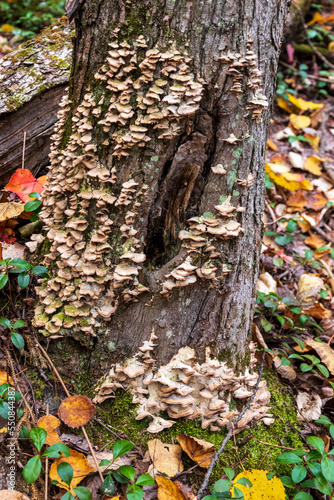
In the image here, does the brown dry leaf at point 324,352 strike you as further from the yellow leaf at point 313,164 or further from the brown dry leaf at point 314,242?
the yellow leaf at point 313,164

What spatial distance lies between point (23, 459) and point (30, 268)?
1204 mm

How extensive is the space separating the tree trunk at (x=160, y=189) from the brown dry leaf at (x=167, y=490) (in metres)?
0.38

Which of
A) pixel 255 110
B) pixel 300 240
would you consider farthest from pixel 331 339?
pixel 255 110

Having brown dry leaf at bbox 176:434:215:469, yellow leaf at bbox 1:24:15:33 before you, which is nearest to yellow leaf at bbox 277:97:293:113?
yellow leaf at bbox 1:24:15:33

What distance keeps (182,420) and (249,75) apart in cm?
225

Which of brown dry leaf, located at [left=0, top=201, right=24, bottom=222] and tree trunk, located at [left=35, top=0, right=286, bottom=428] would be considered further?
brown dry leaf, located at [left=0, top=201, right=24, bottom=222]

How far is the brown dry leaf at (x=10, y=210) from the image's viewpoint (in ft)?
10.2

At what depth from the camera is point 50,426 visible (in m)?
2.28

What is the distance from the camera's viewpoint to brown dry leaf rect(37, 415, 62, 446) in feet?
7.33

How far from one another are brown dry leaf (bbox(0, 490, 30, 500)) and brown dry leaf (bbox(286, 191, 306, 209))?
453cm

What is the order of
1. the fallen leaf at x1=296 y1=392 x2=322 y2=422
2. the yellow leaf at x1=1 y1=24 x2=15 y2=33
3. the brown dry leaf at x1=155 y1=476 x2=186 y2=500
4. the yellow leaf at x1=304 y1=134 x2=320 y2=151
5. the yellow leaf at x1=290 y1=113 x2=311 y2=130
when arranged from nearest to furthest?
the brown dry leaf at x1=155 y1=476 x2=186 y2=500, the fallen leaf at x1=296 y1=392 x2=322 y2=422, the yellow leaf at x1=304 y1=134 x2=320 y2=151, the yellow leaf at x1=290 y1=113 x2=311 y2=130, the yellow leaf at x1=1 y1=24 x2=15 y2=33

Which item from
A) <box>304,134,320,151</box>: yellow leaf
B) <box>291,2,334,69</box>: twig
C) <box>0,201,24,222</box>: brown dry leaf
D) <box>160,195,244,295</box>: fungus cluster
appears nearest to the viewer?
<box>160,195,244,295</box>: fungus cluster

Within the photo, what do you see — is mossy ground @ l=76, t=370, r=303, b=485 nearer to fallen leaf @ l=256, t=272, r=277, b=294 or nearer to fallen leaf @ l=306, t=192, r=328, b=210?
fallen leaf @ l=256, t=272, r=277, b=294

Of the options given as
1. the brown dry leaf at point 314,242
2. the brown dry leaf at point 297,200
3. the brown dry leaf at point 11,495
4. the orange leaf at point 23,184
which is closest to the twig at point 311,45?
the brown dry leaf at point 297,200
